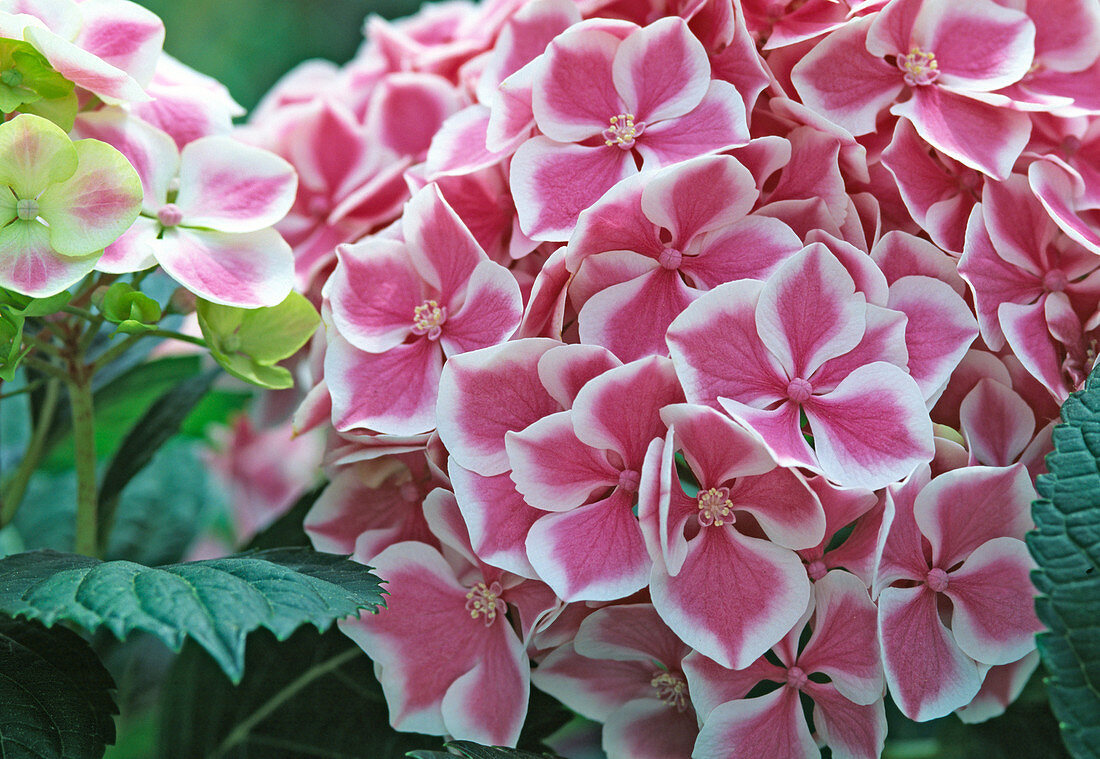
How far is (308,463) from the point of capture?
85 centimetres

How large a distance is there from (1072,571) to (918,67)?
24 centimetres

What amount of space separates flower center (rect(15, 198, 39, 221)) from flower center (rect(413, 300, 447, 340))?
0.55 feet

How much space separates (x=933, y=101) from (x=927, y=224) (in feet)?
0.21

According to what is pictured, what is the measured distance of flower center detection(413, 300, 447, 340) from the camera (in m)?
0.45

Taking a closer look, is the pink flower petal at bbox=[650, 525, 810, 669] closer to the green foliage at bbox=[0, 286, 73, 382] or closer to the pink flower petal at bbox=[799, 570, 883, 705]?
the pink flower petal at bbox=[799, 570, 883, 705]

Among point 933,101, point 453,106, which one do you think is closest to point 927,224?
point 933,101

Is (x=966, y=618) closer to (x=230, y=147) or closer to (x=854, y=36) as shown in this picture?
(x=854, y=36)

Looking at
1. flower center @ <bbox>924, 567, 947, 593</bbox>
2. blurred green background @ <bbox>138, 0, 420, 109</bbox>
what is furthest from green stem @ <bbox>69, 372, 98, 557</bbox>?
blurred green background @ <bbox>138, 0, 420, 109</bbox>

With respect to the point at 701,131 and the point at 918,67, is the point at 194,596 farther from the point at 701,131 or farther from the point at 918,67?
the point at 918,67

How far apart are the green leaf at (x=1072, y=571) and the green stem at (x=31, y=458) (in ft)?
1.76

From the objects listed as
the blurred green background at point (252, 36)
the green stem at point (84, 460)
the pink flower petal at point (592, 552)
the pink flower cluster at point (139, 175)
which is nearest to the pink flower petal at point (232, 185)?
the pink flower cluster at point (139, 175)

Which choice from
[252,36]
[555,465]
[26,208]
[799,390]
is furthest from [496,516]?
[252,36]

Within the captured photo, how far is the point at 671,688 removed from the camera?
435 mm

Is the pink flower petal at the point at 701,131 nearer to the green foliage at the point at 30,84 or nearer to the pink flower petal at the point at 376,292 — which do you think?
the pink flower petal at the point at 376,292
